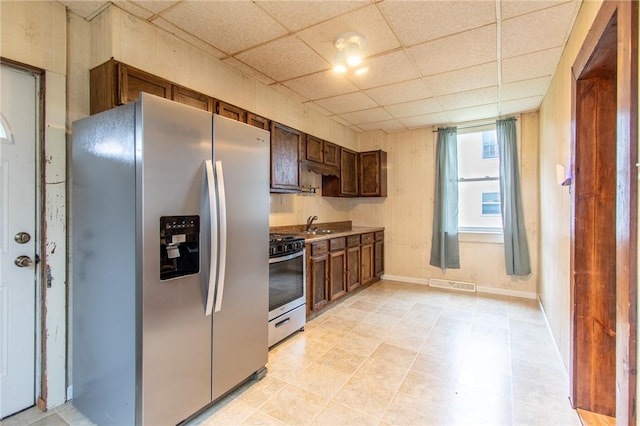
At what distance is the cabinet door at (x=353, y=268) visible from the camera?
4078 mm

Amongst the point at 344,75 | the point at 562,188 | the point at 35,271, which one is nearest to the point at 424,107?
the point at 344,75

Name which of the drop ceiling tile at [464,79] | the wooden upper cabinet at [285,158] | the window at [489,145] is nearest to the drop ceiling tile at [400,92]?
the drop ceiling tile at [464,79]

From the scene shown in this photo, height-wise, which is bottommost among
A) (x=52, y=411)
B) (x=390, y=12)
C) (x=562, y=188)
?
(x=52, y=411)

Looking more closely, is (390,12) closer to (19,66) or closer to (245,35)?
(245,35)

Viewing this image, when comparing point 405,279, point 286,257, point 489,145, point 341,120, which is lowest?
point 405,279

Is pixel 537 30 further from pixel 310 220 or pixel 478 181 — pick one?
pixel 310 220

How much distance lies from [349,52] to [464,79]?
1396mm

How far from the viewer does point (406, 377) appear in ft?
7.47

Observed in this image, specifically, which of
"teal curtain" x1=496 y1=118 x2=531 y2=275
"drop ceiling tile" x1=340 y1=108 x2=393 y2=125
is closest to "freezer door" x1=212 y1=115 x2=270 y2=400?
"drop ceiling tile" x1=340 y1=108 x2=393 y2=125

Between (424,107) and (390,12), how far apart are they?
6.84 ft

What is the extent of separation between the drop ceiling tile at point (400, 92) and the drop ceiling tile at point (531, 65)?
2.49ft

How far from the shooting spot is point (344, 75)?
3.03 metres

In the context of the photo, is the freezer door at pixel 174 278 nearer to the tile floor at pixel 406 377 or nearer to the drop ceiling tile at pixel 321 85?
the tile floor at pixel 406 377

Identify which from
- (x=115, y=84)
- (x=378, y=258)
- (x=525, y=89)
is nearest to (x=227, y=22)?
(x=115, y=84)
